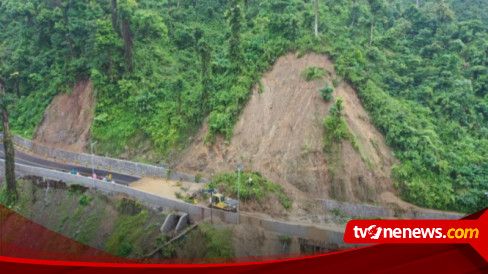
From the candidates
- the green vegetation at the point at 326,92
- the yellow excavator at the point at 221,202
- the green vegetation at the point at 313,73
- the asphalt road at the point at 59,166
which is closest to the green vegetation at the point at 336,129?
the green vegetation at the point at 326,92

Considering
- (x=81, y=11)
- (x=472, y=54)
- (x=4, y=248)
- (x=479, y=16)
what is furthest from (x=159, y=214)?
(x=479, y=16)

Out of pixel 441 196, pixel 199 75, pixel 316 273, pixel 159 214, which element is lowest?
pixel 159 214

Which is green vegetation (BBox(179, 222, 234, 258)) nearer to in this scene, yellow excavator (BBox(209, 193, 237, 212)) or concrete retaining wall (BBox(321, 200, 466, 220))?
yellow excavator (BBox(209, 193, 237, 212))

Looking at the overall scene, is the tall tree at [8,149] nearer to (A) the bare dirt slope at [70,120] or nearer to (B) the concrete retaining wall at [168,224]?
(A) the bare dirt slope at [70,120]

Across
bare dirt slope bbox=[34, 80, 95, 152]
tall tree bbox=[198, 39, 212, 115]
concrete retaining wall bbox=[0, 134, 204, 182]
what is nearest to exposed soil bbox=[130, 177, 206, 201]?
concrete retaining wall bbox=[0, 134, 204, 182]

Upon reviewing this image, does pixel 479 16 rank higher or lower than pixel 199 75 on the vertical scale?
higher

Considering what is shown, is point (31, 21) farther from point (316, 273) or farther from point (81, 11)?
point (316, 273)
